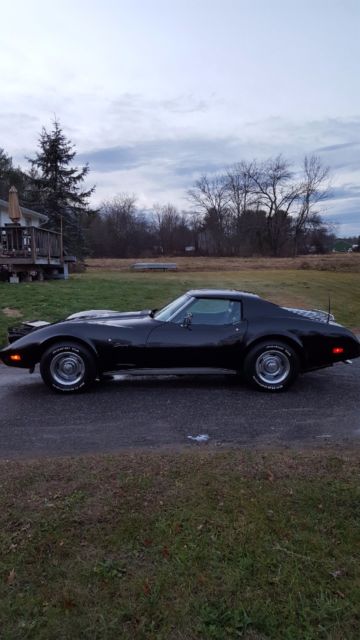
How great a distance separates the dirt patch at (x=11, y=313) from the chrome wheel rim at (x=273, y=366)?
21.9 ft

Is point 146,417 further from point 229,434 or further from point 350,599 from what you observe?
point 350,599

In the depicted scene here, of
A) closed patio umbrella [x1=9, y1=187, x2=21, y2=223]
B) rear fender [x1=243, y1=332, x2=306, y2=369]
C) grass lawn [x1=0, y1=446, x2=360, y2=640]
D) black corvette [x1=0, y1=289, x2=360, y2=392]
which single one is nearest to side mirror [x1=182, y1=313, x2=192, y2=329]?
black corvette [x1=0, y1=289, x2=360, y2=392]

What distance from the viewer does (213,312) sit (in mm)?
5871

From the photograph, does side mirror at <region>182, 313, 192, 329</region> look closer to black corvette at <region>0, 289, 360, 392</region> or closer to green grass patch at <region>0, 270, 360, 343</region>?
black corvette at <region>0, 289, 360, 392</region>

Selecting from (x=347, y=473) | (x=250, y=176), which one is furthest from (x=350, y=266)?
(x=250, y=176)

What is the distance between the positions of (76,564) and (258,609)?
92 centimetres

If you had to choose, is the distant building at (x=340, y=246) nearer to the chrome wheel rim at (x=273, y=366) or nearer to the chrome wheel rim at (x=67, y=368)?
the chrome wheel rim at (x=273, y=366)

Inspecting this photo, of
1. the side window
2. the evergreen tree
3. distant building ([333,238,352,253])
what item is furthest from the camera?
distant building ([333,238,352,253])

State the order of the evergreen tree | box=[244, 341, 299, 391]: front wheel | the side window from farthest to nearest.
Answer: the evergreen tree
the side window
box=[244, 341, 299, 391]: front wheel

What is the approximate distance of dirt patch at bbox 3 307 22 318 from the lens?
10636 millimetres

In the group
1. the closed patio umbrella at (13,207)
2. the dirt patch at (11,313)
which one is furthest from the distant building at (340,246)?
the dirt patch at (11,313)

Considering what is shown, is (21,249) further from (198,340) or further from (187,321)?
(198,340)

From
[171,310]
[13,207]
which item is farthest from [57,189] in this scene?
[171,310]

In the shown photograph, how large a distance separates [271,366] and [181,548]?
343 centimetres
